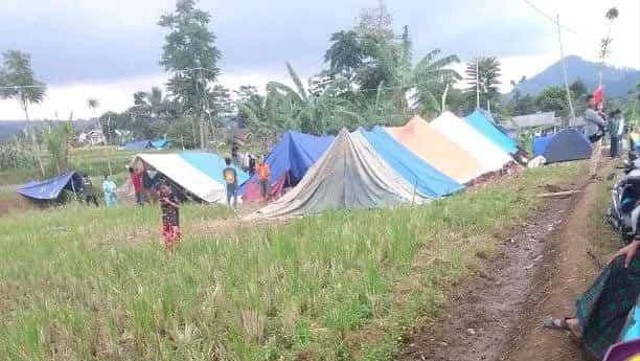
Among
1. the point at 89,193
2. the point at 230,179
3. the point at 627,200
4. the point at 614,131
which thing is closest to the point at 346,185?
the point at 230,179

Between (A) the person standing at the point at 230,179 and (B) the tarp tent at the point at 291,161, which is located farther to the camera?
(B) the tarp tent at the point at 291,161

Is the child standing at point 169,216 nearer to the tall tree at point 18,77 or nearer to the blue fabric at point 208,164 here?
the blue fabric at point 208,164

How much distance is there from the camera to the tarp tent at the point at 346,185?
43.0 ft

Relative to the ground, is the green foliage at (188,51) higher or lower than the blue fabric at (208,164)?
higher

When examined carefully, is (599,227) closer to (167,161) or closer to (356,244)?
(356,244)

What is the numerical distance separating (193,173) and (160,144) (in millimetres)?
27817

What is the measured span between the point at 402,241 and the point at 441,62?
73.2 feet

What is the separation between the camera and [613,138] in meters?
14.9

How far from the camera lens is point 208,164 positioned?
22.5 m

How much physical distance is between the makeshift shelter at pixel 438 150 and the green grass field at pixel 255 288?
6.08 metres

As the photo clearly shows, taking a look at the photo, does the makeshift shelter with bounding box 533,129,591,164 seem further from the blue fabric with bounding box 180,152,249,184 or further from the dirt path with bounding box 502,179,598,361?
the dirt path with bounding box 502,179,598,361

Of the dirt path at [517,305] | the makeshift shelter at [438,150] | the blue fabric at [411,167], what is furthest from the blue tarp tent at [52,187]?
the dirt path at [517,305]

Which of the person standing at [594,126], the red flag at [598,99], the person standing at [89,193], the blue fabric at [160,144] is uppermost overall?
the red flag at [598,99]

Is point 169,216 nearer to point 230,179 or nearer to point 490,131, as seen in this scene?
point 230,179
